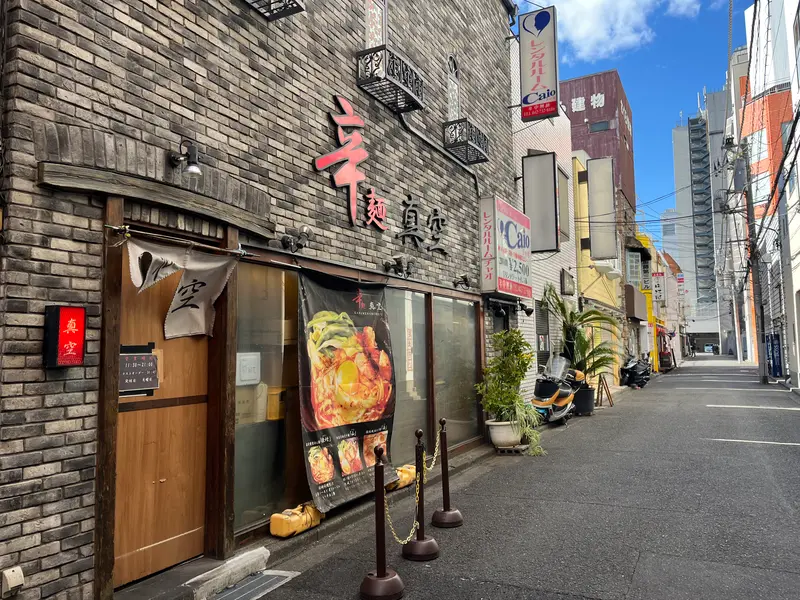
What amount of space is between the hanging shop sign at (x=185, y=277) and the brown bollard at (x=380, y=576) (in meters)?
1.93

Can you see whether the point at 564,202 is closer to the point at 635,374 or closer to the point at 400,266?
the point at 635,374

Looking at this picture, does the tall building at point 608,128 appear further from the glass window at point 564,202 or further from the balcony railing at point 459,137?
the balcony railing at point 459,137

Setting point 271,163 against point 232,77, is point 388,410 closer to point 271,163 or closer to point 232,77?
point 271,163

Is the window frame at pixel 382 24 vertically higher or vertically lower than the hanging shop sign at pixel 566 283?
higher

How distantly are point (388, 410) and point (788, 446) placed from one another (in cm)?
753

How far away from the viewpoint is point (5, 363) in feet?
11.1

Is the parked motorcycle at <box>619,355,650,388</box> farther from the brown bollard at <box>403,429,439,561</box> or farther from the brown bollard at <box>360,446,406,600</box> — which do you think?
the brown bollard at <box>360,446,406,600</box>

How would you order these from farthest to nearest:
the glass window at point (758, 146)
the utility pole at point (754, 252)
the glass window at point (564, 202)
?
the glass window at point (758, 146)
the utility pole at point (754, 252)
the glass window at point (564, 202)

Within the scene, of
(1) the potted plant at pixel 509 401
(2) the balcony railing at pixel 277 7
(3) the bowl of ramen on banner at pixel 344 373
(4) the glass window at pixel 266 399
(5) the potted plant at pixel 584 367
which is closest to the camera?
(4) the glass window at pixel 266 399

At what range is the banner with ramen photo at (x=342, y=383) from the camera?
231 inches

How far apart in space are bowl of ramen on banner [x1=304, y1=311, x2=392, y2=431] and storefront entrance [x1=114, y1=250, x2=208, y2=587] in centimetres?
125

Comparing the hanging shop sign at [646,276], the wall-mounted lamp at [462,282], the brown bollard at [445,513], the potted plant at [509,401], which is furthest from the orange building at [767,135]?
the brown bollard at [445,513]

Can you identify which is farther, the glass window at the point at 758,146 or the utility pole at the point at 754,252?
the glass window at the point at 758,146

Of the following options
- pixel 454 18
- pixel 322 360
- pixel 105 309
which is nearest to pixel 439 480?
pixel 322 360
